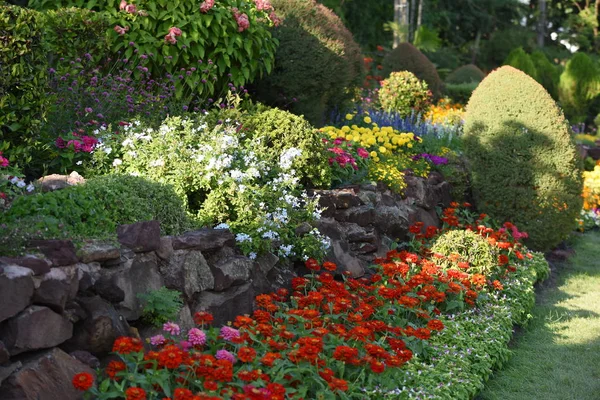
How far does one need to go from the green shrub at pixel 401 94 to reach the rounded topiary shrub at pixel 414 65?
3.01 meters

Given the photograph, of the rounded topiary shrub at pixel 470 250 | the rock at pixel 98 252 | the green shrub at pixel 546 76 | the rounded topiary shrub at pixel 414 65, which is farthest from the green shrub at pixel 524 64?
the rock at pixel 98 252

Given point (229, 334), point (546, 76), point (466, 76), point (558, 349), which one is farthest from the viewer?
point (546, 76)

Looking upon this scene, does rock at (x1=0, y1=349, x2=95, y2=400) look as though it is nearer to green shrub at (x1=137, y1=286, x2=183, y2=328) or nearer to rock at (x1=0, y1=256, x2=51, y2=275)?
rock at (x1=0, y1=256, x2=51, y2=275)

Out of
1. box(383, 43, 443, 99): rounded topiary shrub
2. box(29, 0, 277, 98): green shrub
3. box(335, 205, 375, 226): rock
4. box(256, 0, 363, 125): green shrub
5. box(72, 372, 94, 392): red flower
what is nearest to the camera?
box(72, 372, 94, 392): red flower

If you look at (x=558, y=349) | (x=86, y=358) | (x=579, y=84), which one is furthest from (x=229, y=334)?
(x=579, y=84)

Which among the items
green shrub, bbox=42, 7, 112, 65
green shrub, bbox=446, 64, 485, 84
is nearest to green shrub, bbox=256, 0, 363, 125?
green shrub, bbox=42, 7, 112, 65

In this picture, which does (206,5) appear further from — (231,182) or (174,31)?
(231,182)

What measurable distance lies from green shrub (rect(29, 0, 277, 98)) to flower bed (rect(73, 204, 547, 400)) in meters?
2.69

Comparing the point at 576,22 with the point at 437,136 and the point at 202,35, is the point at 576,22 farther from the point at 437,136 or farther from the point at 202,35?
the point at 202,35

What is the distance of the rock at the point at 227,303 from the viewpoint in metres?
4.37

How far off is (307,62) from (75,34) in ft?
9.23

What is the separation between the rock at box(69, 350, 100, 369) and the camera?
340cm

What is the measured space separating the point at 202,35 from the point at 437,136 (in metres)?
3.82

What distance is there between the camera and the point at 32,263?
3.24 metres
